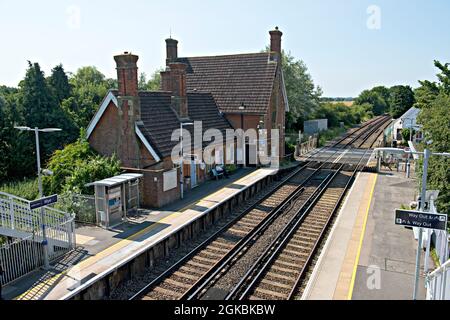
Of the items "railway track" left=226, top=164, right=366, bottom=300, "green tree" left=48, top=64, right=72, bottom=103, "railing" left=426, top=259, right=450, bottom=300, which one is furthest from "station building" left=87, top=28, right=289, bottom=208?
"green tree" left=48, top=64, right=72, bottom=103

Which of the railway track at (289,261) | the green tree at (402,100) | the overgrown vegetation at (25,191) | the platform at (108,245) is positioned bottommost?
the railway track at (289,261)

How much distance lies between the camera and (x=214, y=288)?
473 inches

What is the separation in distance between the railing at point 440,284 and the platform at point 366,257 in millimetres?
675

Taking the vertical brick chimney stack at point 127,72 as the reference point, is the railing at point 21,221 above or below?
below

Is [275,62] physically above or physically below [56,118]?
above

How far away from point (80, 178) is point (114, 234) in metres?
4.44

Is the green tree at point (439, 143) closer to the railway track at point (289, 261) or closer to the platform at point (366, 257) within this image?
the platform at point (366, 257)

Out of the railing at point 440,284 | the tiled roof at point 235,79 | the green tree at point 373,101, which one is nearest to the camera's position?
the railing at point 440,284

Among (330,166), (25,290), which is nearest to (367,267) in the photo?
(25,290)

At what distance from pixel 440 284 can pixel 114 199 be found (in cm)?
1301

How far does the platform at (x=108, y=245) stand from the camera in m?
11.0

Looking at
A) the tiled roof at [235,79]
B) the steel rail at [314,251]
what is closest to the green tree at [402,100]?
the tiled roof at [235,79]

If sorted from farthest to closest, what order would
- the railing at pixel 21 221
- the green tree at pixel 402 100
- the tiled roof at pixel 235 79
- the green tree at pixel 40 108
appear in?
1. the green tree at pixel 402 100
2. the tiled roof at pixel 235 79
3. the green tree at pixel 40 108
4. the railing at pixel 21 221
